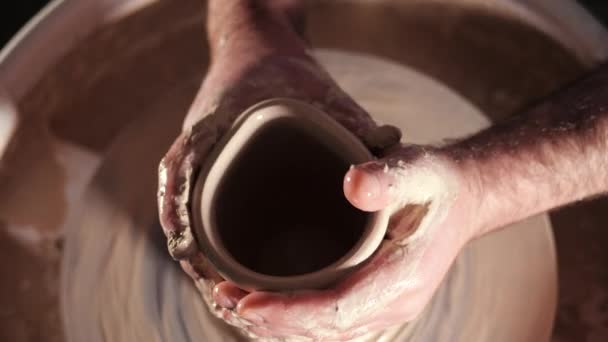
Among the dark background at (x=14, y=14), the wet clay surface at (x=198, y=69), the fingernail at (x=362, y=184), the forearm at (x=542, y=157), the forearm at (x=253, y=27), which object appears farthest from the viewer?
the dark background at (x=14, y=14)

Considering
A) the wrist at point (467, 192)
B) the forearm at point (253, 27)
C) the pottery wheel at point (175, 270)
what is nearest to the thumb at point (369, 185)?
the wrist at point (467, 192)

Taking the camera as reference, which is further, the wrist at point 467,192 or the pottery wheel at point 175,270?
the pottery wheel at point 175,270

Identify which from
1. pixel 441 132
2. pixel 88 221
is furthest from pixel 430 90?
pixel 88 221

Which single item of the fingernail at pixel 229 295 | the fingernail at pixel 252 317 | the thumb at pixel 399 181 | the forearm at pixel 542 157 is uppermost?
the thumb at pixel 399 181

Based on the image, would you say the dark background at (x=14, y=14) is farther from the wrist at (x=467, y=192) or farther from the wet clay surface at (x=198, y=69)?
the wrist at (x=467, y=192)

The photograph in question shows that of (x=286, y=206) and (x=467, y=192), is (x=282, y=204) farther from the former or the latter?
(x=467, y=192)

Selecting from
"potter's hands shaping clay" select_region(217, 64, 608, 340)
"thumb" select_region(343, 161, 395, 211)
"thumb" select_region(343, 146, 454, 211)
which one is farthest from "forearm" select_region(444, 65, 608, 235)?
"thumb" select_region(343, 161, 395, 211)

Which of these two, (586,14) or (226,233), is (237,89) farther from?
(586,14)

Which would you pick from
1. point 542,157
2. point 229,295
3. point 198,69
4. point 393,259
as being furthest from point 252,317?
point 198,69
